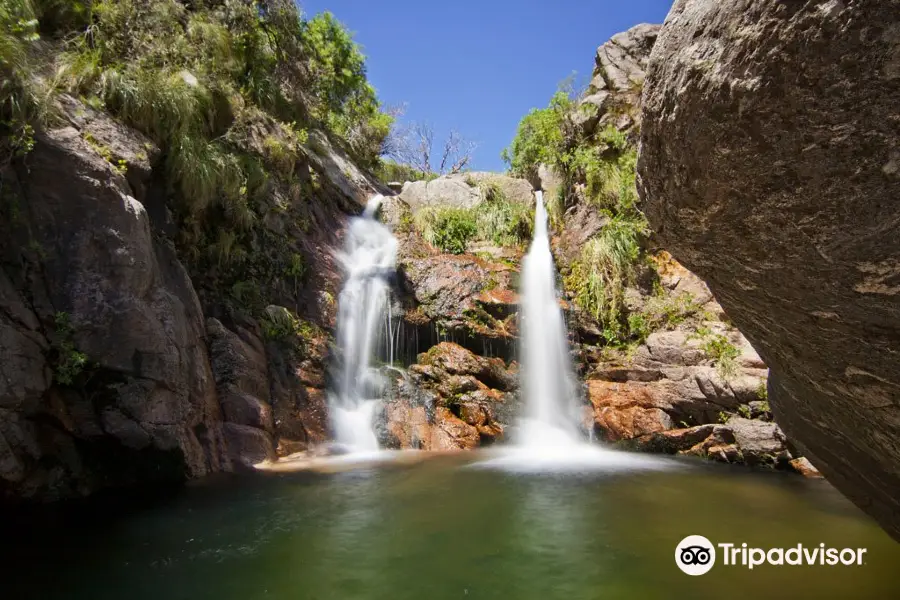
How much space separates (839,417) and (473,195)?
13.6m

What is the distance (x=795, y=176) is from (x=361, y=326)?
9630 millimetres

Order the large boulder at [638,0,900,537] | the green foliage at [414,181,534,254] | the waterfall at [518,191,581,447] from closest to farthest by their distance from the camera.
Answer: the large boulder at [638,0,900,537]
the waterfall at [518,191,581,447]
the green foliage at [414,181,534,254]

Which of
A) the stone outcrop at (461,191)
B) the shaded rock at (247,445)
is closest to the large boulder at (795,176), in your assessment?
the shaded rock at (247,445)

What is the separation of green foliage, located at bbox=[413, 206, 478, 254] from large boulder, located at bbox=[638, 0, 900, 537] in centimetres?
1109

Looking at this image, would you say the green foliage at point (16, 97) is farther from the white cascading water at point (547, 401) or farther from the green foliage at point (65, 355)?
the white cascading water at point (547, 401)

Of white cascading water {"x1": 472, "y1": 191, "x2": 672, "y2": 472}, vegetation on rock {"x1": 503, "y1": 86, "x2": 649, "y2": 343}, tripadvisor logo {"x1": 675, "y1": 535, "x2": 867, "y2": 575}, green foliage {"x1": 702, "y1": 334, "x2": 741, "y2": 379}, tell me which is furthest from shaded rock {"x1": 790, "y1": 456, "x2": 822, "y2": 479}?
vegetation on rock {"x1": 503, "y1": 86, "x2": 649, "y2": 343}

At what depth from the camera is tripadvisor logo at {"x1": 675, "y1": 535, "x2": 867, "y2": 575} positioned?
391 cm

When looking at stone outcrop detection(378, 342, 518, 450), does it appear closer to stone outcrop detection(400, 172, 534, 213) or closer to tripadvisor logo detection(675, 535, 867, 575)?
tripadvisor logo detection(675, 535, 867, 575)

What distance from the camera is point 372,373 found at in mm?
9945

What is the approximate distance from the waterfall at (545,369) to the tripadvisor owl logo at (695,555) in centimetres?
→ 517

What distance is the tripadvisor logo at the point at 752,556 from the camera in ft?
12.8

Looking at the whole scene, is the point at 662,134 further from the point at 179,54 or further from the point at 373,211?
the point at 373,211

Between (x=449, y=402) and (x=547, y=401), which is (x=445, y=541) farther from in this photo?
(x=547, y=401)

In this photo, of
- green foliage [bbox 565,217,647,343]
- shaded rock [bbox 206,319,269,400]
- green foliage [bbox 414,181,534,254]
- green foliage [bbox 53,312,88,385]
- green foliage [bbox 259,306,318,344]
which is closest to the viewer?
green foliage [bbox 53,312,88,385]
